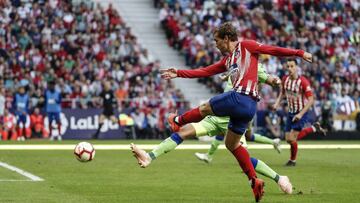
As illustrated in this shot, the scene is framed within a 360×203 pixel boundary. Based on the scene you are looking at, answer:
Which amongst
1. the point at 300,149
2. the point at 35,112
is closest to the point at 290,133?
the point at 300,149

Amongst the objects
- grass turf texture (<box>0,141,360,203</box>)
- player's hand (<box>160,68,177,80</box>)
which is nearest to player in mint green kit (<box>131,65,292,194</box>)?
grass turf texture (<box>0,141,360,203</box>)

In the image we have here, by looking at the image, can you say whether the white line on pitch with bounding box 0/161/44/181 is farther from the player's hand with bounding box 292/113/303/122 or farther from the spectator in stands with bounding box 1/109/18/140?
the spectator in stands with bounding box 1/109/18/140

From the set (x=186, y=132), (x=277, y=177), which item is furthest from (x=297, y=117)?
(x=277, y=177)

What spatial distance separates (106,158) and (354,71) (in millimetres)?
21807

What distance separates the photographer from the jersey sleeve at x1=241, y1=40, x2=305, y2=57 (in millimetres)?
12727

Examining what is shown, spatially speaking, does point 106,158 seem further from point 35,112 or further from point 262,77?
point 35,112

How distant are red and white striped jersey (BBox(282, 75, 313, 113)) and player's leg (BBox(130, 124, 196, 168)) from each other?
698 centimetres

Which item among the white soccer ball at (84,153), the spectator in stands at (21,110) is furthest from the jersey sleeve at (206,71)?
the spectator in stands at (21,110)

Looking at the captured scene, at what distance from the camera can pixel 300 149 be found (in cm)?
2850

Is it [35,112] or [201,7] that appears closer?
[35,112]

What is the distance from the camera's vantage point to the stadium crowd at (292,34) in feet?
132

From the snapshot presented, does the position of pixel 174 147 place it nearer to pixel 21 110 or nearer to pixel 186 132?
pixel 186 132

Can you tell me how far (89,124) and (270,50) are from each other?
79.5 feet

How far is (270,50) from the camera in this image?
12.8m
